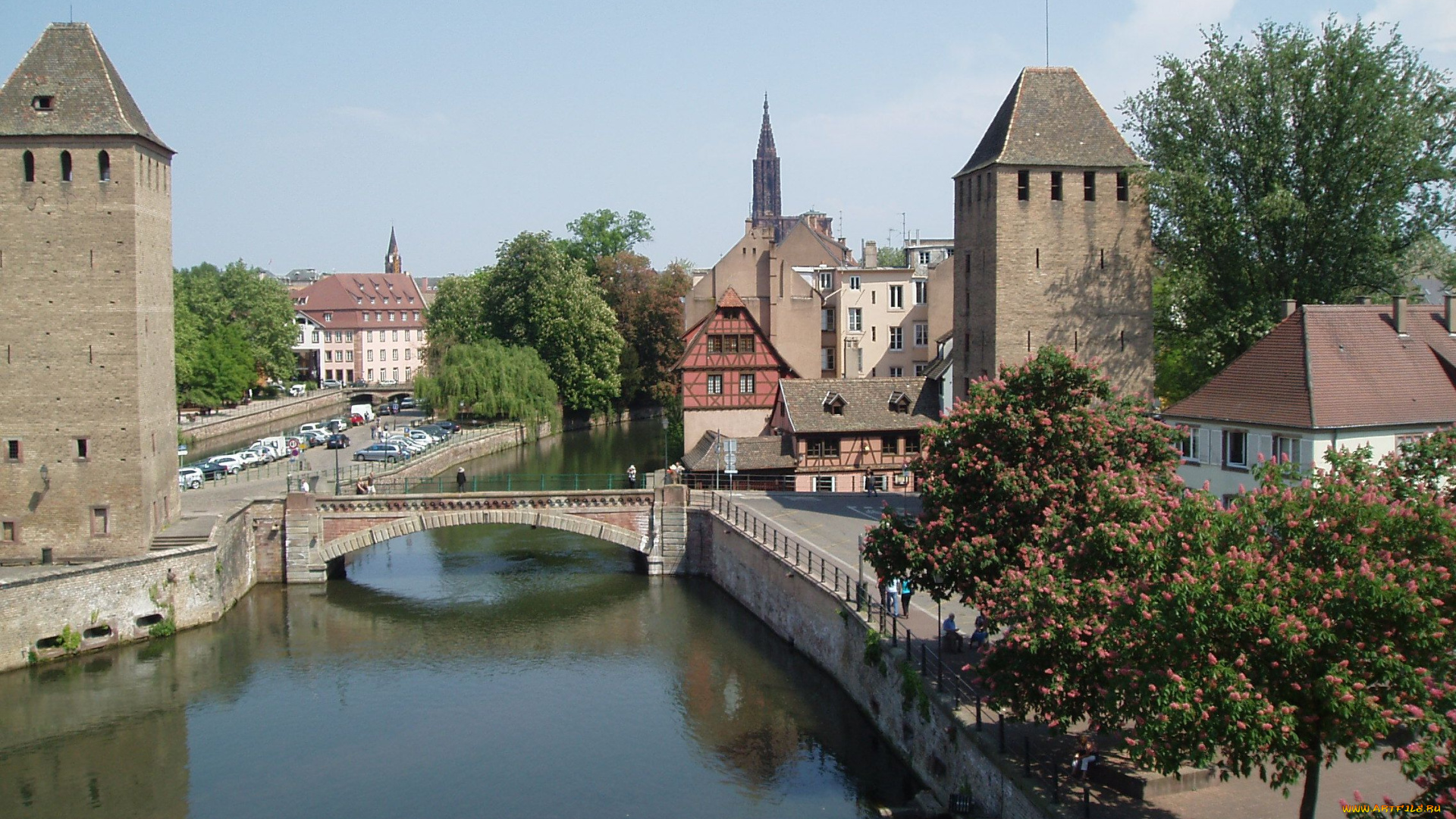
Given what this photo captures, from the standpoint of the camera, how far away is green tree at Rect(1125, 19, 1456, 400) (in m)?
34.4

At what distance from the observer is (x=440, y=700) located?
28391mm

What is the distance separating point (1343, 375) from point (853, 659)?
488 inches

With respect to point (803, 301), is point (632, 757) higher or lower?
lower

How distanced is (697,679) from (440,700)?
18.9ft

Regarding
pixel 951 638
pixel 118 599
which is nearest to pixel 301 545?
pixel 118 599

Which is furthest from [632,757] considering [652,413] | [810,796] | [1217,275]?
[652,413]

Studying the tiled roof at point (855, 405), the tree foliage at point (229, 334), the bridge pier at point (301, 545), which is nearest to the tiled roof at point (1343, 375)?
the tiled roof at point (855, 405)

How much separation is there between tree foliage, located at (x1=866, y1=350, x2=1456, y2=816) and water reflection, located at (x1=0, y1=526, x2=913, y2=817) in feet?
21.1

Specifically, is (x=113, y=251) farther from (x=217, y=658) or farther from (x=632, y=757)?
(x=632, y=757)

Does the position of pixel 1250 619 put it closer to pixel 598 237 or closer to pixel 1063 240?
pixel 1063 240

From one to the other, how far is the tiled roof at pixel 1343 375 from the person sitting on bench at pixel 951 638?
364 inches

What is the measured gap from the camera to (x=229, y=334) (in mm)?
88125

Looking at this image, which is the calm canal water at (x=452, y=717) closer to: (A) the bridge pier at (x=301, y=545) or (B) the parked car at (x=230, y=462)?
(A) the bridge pier at (x=301, y=545)

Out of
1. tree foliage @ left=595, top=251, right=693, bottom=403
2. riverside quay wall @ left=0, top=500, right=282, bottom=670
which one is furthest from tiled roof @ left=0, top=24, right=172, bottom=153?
tree foliage @ left=595, top=251, right=693, bottom=403
